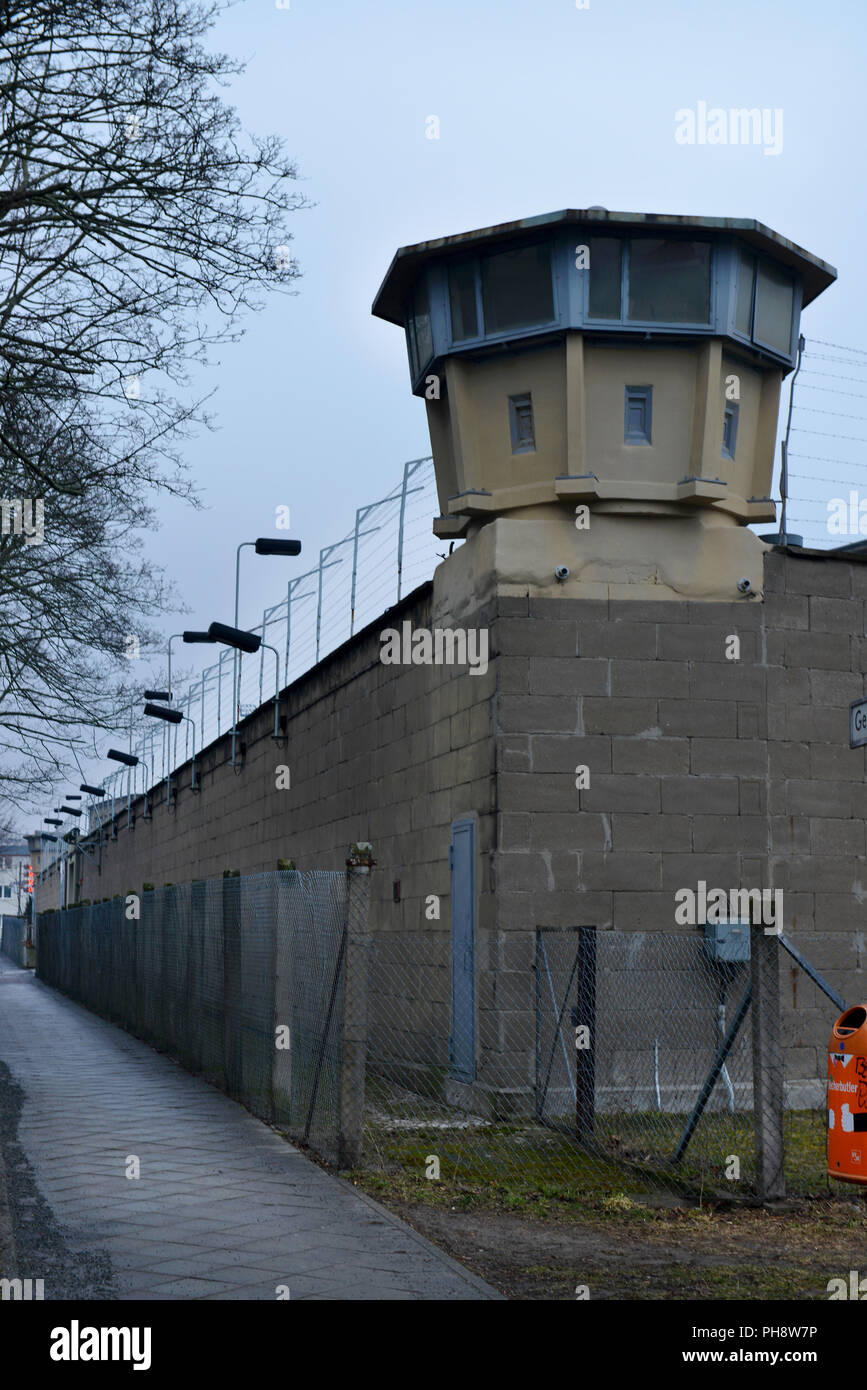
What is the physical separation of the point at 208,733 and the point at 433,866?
623 inches

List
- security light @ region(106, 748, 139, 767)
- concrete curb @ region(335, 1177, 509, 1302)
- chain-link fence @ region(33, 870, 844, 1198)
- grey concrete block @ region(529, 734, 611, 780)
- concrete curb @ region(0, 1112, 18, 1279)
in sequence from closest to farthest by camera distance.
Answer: concrete curb @ region(335, 1177, 509, 1302) → concrete curb @ region(0, 1112, 18, 1279) → chain-link fence @ region(33, 870, 844, 1198) → grey concrete block @ region(529, 734, 611, 780) → security light @ region(106, 748, 139, 767)

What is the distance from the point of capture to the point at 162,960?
708 inches

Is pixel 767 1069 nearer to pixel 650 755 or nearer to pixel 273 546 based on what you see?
pixel 650 755

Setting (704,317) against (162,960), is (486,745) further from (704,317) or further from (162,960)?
(162,960)

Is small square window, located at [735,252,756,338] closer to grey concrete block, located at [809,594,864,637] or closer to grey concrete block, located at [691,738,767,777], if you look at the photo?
grey concrete block, located at [809,594,864,637]

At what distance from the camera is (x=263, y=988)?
11828mm

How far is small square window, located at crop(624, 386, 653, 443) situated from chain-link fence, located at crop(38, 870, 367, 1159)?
4.48m

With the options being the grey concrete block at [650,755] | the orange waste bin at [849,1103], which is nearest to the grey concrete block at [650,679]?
the grey concrete block at [650,755]

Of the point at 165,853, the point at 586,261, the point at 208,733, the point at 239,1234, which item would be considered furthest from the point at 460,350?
the point at 165,853

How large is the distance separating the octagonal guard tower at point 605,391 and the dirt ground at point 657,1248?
523 centimetres

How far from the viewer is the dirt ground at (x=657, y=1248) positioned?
6.70m

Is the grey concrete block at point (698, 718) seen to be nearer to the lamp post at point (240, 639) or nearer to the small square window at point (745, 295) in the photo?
the small square window at point (745, 295)

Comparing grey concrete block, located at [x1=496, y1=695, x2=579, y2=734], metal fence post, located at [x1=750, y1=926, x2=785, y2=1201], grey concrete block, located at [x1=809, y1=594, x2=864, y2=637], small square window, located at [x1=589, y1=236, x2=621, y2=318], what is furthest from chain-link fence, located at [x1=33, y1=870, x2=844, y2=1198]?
small square window, located at [x1=589, y1=236, x2=621, y2=318]

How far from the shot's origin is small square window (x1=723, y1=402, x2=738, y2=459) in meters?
12.8
